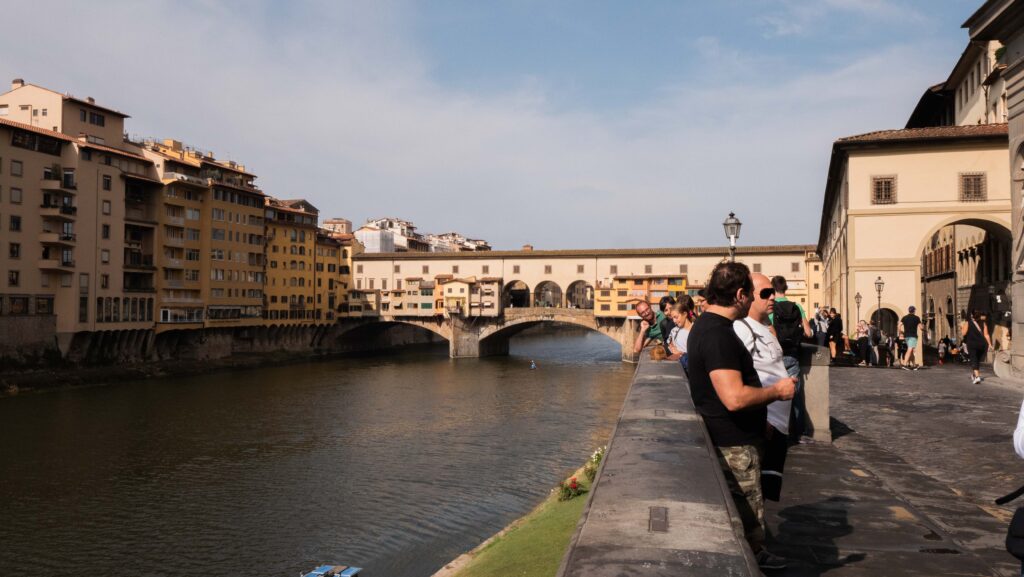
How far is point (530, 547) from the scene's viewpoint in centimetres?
1205

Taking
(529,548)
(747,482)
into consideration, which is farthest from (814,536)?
(529,548)

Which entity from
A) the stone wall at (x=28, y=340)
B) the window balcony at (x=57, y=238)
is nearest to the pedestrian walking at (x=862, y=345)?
the stone wall at (x=28, y=340)

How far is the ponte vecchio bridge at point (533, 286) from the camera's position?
6769cm

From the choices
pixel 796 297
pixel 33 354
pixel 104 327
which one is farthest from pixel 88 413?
pixel 796 297

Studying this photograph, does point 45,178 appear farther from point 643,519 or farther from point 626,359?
point 643,519

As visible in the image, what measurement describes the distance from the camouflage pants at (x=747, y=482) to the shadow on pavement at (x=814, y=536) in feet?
2.40

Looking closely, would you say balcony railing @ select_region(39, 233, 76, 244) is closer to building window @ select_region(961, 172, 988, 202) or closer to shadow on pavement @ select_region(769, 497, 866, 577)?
building window @ select_region(961, 172, 988, 202)

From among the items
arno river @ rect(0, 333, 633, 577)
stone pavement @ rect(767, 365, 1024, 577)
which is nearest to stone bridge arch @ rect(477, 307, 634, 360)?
arno river @ rect(0, 333, 633, 577)

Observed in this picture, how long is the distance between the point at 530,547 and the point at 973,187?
25.1 meters

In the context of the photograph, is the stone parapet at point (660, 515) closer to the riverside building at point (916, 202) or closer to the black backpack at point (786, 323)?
the black backpack at point (786, 323)

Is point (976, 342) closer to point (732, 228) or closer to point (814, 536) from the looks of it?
point (732, 228)

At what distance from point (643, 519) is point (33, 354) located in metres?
49.5

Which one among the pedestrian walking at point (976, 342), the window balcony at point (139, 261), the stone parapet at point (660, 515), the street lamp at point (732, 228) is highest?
the window balcony at point (139, 261)

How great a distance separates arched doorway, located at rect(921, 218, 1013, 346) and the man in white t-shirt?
72.6ft
